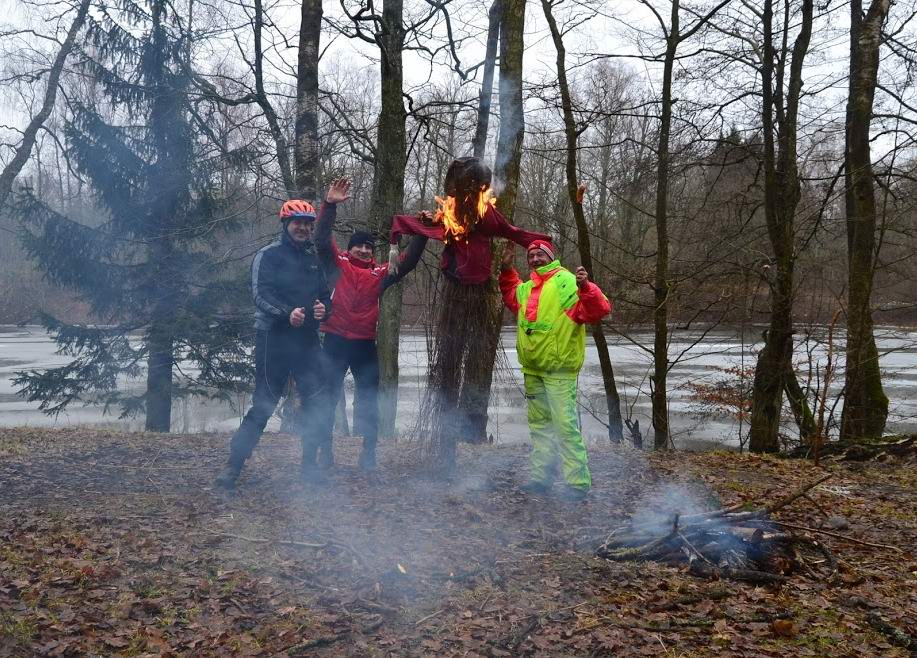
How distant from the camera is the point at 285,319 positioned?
5.41 meters

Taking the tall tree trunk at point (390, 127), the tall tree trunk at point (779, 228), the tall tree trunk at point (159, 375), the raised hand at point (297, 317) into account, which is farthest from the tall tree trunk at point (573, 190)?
the tall tree trunk at point (159, 375)

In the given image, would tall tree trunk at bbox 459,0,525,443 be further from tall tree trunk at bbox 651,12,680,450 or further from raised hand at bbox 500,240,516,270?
tall tree trunk at bbox 651,12,680,450

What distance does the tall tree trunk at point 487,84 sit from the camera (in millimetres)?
10398

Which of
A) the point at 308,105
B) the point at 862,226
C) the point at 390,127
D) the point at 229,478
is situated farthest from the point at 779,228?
the point at 229,478

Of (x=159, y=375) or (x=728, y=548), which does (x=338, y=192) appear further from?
(x=159, y=375)

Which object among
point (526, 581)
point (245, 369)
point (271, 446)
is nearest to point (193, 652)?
point (526, 581)

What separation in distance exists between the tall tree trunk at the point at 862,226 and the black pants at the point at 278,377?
7.34 m

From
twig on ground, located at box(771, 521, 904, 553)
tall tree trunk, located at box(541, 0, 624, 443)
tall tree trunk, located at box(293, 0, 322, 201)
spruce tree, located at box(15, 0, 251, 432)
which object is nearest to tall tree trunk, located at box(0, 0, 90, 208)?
spruce tree, located at box(15, 0, 251, 432)

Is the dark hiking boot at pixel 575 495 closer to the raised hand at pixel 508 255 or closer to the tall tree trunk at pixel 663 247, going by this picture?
the raised hand at pixel 508 255

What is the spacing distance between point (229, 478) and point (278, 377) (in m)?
0.92

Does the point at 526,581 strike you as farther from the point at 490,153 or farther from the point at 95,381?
the point at 95,381

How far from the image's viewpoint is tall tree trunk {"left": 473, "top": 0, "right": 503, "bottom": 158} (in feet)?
34.1

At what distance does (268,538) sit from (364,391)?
1573mm

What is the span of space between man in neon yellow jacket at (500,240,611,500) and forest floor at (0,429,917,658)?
303 mm
